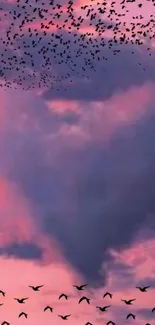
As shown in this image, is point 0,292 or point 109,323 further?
point 109,323

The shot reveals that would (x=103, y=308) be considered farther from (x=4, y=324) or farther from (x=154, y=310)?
(x=4, y=324)

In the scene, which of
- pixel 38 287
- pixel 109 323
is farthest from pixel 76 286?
pixel 109 323

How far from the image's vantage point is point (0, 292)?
4897 inches

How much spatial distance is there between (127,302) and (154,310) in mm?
4642

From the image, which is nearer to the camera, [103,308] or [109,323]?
[103,308]

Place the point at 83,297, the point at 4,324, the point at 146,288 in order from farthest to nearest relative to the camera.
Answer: the point at 4,324
the point at 83,297
the point at 146,288

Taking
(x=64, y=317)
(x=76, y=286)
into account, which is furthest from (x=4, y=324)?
(x=76, y=286)

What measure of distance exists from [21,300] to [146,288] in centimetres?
1623

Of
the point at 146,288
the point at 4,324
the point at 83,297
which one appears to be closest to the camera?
the point at 146,288

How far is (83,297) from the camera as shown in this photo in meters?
127

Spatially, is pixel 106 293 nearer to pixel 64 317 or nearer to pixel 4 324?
pixel 64 317

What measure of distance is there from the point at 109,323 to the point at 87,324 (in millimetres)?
11976

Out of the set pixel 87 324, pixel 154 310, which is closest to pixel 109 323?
pixel 87 324

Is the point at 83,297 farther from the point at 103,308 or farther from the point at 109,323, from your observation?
the point at 109,323
